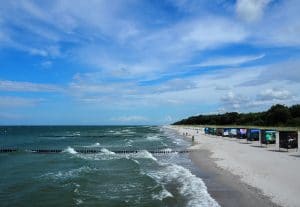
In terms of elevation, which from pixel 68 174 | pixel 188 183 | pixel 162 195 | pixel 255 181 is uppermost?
pixel 255 181

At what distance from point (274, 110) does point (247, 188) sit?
289 feet

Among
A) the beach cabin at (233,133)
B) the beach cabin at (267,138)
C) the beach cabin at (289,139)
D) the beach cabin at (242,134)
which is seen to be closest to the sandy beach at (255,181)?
the beach cabin at (289,139)

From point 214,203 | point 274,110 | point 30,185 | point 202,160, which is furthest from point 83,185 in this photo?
point 274,110

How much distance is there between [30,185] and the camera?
84.0 feet

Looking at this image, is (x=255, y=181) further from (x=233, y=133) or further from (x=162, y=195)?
(x=233, y=133)

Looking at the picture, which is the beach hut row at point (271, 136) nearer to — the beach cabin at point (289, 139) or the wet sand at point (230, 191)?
the beach cabin at point (289, 139)

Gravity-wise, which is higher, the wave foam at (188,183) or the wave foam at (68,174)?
the wave foam at (188,183)

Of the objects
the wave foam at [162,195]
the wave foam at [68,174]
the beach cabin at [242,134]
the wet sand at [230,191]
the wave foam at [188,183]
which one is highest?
the beach cabin at [242,134]

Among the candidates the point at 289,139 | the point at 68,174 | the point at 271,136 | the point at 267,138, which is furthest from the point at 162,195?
the point at 271,136

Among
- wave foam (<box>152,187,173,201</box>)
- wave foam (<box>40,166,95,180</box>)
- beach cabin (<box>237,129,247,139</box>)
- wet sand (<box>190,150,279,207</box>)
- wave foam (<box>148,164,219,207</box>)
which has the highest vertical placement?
beach cabin (<box>237,129,247,139</box>)

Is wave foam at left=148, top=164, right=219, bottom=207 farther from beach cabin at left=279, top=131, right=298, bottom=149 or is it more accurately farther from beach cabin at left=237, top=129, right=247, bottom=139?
beach cabin at left=237, top=129, right=247, bottom=139

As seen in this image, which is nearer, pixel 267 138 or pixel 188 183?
pixel 188 183

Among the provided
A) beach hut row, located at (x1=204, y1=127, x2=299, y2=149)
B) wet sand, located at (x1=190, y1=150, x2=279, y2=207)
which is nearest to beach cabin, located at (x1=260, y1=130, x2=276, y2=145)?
beach hut row, located at (x1=204, y1=127, x2=299, y2=149)

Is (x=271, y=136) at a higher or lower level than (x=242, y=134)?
higher
